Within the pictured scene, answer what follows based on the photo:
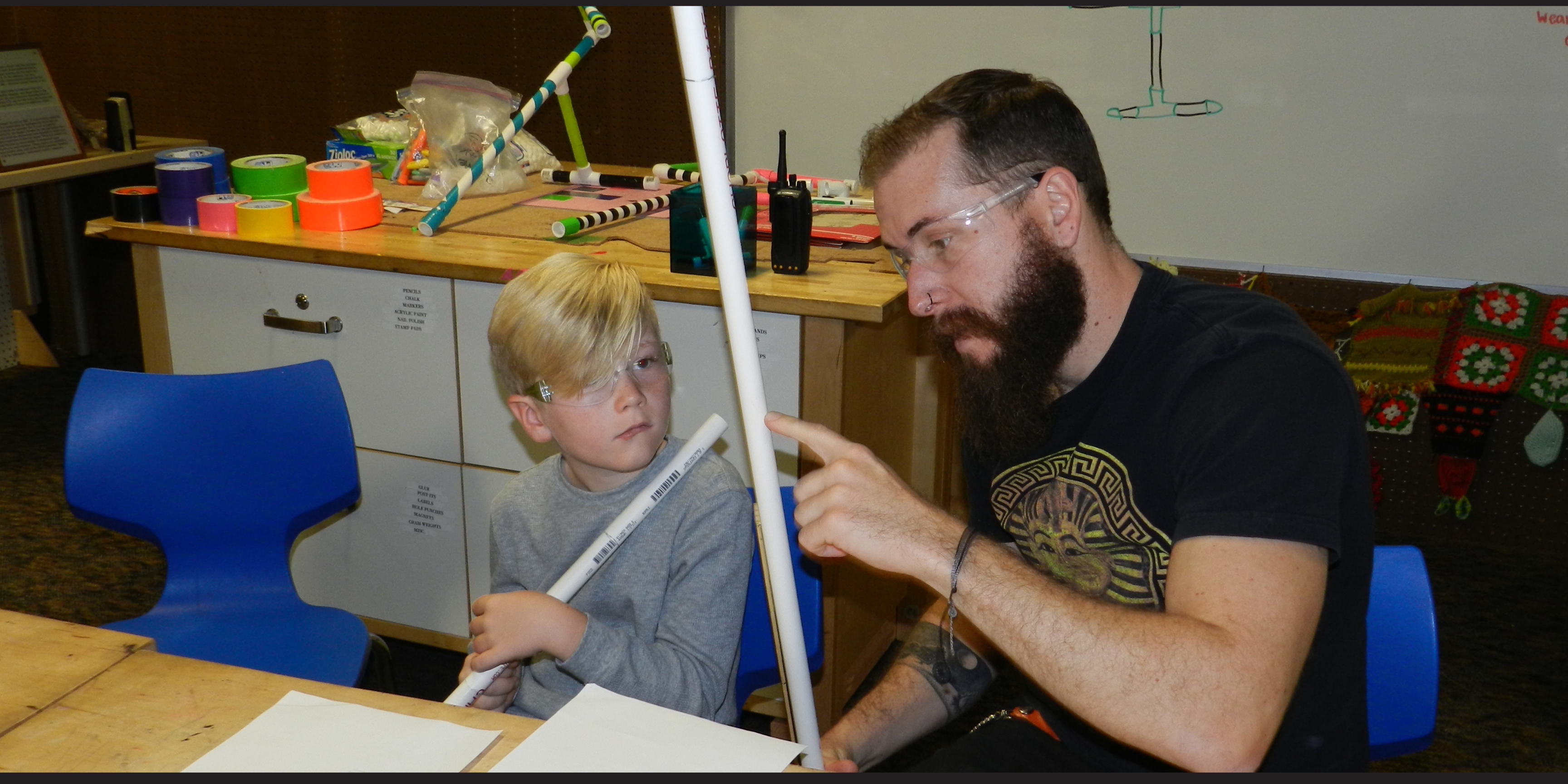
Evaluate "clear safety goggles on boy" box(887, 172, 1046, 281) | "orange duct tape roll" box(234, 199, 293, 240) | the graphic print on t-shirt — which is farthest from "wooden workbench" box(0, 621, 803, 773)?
"orange duct tape roll" box(234, 199, 293, 240)

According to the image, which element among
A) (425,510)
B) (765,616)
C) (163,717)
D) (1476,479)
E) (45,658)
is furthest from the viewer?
(1476,479)

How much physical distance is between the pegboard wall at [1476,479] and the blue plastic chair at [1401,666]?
1.84 metres

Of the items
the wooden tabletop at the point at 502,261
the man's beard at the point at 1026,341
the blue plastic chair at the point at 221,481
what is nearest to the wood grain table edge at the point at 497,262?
the wooden tabletop at the point at 502,261

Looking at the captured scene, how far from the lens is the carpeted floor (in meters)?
2.24

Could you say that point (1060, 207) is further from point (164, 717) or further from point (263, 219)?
point (263, 219)

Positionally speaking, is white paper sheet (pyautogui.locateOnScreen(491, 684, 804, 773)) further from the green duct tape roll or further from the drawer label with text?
the green duct tape roll

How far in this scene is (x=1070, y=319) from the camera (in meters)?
1.31

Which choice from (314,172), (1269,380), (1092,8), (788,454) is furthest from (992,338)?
(1092,8)

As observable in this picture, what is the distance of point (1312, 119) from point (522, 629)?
241cm

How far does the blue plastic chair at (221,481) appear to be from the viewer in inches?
72.5

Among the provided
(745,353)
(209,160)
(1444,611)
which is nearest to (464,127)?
(209,160)

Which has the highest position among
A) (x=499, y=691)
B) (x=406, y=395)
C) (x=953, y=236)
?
(x=953, y=236)

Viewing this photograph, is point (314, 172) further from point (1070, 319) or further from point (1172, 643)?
point (1172, 643)

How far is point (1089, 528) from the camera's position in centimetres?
127
